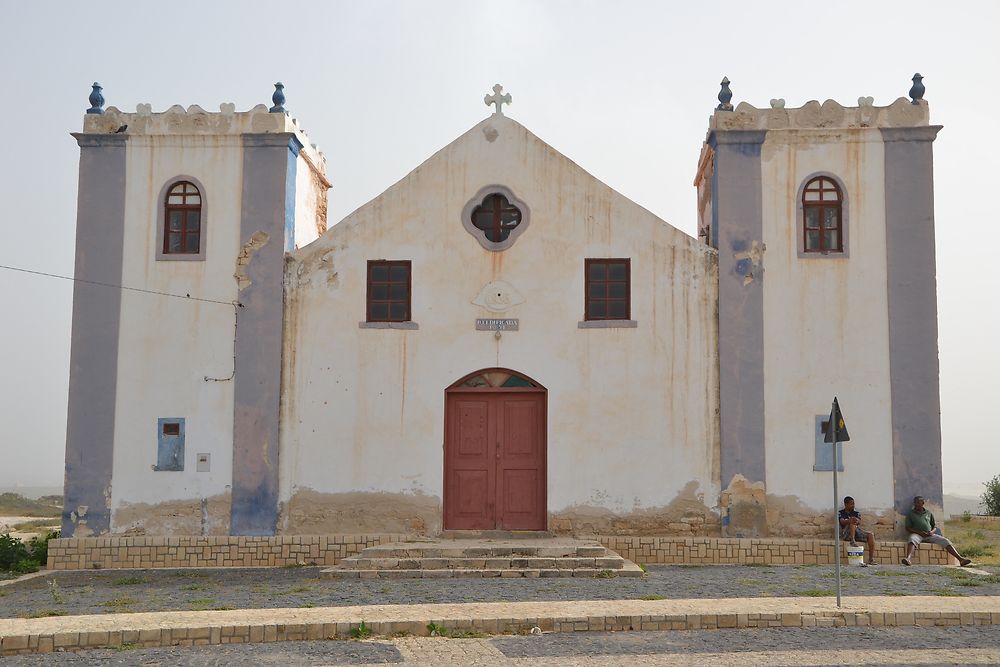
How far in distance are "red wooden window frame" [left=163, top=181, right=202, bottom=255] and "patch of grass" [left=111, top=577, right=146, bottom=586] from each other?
513 cm

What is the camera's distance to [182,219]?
17.5 meters

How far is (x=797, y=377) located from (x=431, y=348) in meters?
5.63

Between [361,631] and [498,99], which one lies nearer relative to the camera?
[361,631]

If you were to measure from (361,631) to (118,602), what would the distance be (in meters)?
3.71

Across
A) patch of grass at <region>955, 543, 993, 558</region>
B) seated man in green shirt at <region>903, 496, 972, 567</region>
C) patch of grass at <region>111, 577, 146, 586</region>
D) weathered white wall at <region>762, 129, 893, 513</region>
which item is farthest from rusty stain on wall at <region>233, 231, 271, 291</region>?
patch of grass at <region>955, 543, 993, 558</region>

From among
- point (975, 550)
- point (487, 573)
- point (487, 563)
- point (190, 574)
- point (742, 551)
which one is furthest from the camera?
point (975, 550)

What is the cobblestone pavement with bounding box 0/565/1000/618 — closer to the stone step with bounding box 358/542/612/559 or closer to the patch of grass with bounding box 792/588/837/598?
the patch of grass with bounding box 792/588/837/598

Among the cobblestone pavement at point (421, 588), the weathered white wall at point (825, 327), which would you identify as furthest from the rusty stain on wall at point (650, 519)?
the weathered white wall at point (825, 327)

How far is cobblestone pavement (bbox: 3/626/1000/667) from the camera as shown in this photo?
9469 millimetres

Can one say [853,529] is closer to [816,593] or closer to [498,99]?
[816,593]

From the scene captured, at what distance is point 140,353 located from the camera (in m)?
17.2

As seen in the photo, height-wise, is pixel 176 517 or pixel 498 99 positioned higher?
pixel 498 99

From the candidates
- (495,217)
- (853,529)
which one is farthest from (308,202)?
(853,529)

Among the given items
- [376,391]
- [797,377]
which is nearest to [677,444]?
[797,377]
